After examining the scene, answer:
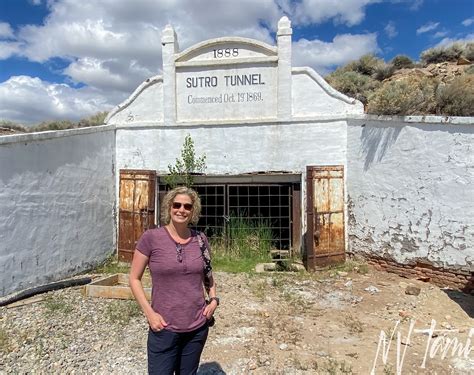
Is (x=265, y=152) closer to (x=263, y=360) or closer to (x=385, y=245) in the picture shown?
(x=385, y=245)

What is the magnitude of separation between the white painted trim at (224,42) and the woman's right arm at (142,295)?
7165 mm

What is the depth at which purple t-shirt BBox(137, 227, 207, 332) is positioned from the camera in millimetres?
2893

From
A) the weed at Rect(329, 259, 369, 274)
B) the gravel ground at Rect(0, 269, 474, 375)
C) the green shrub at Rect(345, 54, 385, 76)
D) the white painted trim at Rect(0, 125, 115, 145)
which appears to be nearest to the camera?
the gravel ground at Rect(0, 269, 474, 375)

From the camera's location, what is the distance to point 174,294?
2910mm

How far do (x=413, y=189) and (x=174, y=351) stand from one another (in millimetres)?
6236

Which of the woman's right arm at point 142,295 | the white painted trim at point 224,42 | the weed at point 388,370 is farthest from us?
the white painted trim at point 224,42

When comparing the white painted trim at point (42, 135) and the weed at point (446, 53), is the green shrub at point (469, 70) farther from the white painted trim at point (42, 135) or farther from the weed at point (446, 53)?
the white painted trim at point (42, 135)

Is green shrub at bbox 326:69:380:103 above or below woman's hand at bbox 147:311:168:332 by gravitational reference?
above

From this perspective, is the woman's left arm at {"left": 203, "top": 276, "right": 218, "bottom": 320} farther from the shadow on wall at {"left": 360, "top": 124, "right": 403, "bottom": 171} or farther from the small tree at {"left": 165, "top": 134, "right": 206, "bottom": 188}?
the small tree at {"left": 165, "top": 134, "right": 206, "bottom": 188}

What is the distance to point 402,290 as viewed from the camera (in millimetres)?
7254

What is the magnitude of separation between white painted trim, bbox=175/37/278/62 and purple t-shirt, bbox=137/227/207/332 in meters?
7.03

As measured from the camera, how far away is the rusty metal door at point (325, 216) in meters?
8.49

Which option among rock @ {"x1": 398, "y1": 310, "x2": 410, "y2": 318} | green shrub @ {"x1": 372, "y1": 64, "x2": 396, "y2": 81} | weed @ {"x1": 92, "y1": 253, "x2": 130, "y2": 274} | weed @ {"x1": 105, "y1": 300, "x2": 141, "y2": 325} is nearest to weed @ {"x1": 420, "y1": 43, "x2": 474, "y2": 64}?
green shrub @ {"x1": 372, "y1": 64, "x2": 396, "y2": 81}

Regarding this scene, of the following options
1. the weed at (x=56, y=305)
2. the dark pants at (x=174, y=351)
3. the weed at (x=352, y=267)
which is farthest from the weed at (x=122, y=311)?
the weed at (x=352, y=267)
